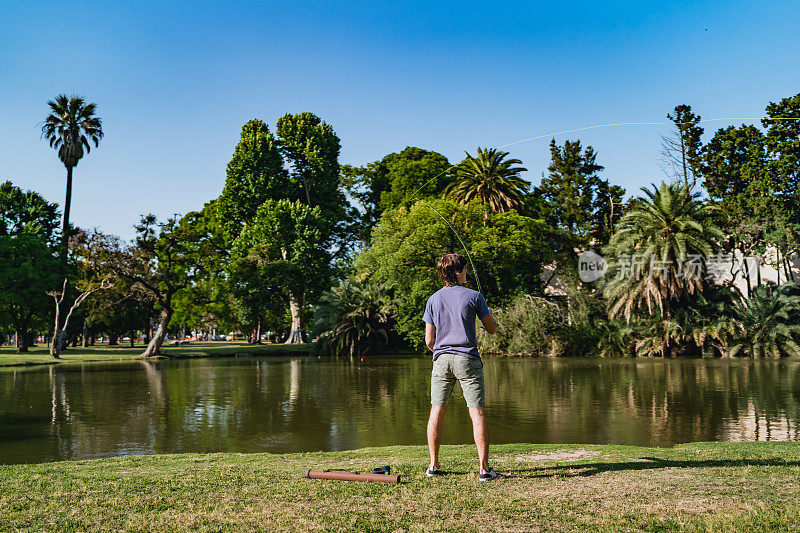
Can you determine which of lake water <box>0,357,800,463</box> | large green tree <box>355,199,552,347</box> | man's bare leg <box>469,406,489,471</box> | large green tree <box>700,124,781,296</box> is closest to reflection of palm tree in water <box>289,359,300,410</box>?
lake water <box>0,357,800,463</box>

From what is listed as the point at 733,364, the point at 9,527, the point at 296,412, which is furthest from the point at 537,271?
the point at 9,527

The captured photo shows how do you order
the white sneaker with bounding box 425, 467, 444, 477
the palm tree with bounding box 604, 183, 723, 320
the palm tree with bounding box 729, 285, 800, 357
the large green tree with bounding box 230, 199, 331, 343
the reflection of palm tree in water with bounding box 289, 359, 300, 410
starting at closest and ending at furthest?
the white sneaker with bounding box 425, 467, 444, 477 < the reflection of palm tree in water with bounding box 289, 359, 300, 410 < the palm tree with bounding box 729, 285, 800, 357 < the palm tree with bounding box 604, 183, 723, 320 < the large green tree with bounding box 230, 199, 331, 343

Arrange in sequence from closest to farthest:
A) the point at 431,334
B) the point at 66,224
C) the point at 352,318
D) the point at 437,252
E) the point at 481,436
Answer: the point at 481,436 → the point at 431,334 → the point at 437,252 → the point at 352,318 → the point at 66,224

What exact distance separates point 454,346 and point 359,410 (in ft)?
33.1

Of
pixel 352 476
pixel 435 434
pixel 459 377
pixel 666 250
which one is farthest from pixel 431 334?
pixel 666 250

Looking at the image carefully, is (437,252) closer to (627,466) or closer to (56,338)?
(56,338)

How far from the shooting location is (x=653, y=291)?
36.9 metres

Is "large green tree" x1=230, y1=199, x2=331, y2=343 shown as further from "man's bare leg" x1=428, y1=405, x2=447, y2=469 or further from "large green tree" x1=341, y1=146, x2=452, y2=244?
"man's bare leg" x1=428, y1=405, x2=447, y2=469

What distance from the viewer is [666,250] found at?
36.5 metres

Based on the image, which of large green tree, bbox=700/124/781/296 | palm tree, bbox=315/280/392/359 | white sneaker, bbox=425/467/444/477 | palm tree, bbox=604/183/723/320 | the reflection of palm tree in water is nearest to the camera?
white sneaker, bbox=425/467/444/477

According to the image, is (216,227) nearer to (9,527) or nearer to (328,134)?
(328,134)

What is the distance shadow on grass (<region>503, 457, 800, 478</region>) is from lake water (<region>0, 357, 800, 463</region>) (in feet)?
12.0

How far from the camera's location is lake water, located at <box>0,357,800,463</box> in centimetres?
1171

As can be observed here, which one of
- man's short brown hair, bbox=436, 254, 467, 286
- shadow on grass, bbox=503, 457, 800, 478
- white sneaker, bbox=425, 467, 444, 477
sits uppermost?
man's short brown hair, bbox=436, 254, 467, 286
